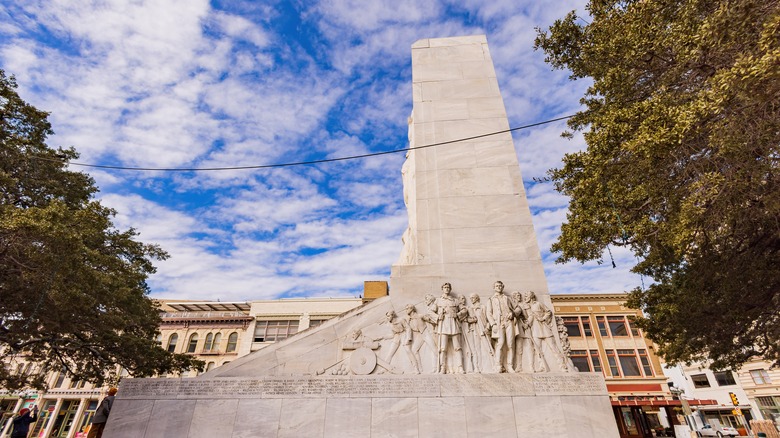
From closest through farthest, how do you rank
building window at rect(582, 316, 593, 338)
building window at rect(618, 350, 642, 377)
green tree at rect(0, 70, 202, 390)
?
green tree at rect(0, 70, 202, 390) → building window at rect(618, 350, 642, 377) → building window at rect(582, 316, 593, 338)

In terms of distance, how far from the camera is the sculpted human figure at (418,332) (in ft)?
26.3

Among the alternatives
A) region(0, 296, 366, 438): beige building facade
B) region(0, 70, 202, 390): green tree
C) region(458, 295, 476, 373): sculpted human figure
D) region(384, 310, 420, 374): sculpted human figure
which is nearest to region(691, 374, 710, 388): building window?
region(0, 296, 366, 438): beige building facade

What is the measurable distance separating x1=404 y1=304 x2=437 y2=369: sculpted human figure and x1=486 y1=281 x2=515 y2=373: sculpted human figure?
1.33m

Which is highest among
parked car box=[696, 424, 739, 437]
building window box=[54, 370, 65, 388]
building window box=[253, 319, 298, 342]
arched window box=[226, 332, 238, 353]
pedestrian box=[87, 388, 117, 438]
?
building window box=[253, 319, 298, 342]

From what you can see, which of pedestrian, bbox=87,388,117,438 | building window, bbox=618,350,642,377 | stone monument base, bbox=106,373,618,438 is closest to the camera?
stone monument base, bbox=106,373,618,438

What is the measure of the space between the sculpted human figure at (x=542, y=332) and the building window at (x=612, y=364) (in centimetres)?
3566

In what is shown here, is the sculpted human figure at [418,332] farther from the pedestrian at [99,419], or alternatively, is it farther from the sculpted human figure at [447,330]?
the pedestrian at [99,419]

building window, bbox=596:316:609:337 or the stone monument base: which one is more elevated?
building window, bbox=596:316:609:337

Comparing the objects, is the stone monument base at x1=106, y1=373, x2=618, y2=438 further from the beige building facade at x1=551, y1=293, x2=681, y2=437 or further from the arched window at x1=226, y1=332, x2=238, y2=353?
the arched window at x1=226, y1=332, x2=238, y2=353

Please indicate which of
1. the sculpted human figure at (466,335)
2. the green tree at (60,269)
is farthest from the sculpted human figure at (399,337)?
the green tree at (60,269)

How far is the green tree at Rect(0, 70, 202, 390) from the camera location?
10992 mm

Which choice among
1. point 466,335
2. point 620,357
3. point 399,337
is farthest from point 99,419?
point 620,357

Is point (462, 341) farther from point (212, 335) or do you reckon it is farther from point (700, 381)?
point (700, 381)

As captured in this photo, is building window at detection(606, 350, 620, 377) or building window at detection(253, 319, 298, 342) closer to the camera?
building window at detection(606, 350, 620, 377)
